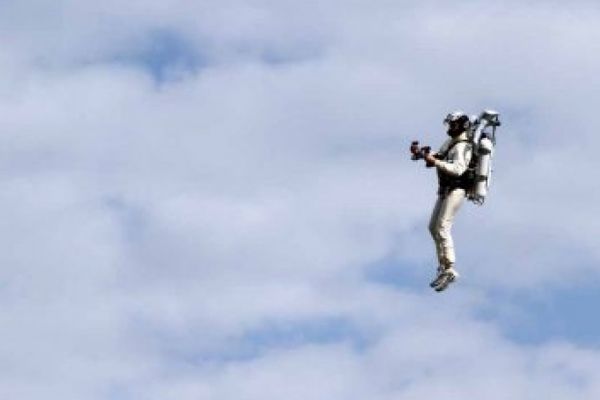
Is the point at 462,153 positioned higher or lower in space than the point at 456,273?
higher

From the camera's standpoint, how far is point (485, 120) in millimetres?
42250

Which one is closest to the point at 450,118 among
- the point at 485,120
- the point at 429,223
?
the point at 485,120

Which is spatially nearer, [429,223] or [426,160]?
[426,160]

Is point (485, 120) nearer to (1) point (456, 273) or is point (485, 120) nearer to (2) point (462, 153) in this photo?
(2) point (462, 153)

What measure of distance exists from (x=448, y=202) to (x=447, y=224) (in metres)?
0.75

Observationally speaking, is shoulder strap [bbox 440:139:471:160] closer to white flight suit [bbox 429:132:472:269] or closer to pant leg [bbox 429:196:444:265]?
white flight suit [bbox 429:132:472:269]

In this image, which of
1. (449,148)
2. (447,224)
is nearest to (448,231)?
(447,224)

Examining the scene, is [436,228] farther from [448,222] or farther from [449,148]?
[449,148]

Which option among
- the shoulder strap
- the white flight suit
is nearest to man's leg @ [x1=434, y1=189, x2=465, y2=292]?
the white flight suit

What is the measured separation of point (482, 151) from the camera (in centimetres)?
4266

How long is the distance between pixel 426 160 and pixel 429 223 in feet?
12.4

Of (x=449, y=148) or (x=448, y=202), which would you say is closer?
(x=449, y=148)

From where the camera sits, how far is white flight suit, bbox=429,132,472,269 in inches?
1667

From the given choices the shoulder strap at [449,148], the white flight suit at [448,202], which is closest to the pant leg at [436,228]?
the white flight suit at [448,202]
